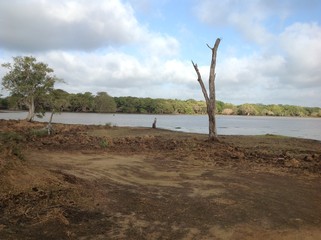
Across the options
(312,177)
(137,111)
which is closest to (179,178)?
(312,177)

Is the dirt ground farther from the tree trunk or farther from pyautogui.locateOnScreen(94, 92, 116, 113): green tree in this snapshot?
pyautogui.locateOnScreen(94, 92, 116, 113): green tree

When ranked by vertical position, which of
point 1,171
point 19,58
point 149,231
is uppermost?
point 19,58

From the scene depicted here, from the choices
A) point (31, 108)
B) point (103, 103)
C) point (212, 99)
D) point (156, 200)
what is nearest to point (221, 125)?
point (31, 108)

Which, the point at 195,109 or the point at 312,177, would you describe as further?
the point at 195,109

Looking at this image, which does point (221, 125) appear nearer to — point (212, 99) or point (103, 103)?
point (212, 99)

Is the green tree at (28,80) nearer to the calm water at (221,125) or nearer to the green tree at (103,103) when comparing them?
the calm water at (221,125)

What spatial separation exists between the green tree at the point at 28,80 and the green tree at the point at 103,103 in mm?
63910

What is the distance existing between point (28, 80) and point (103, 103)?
65.5 metres

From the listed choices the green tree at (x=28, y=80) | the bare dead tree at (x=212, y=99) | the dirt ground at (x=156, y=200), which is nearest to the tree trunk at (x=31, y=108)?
the green tree at (x=28, y=80)

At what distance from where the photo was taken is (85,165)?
10984mm

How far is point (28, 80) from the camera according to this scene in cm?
3512

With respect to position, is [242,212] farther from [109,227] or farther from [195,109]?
[195,109]

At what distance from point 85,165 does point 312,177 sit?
6.65m

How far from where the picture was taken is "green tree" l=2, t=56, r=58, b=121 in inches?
1363
